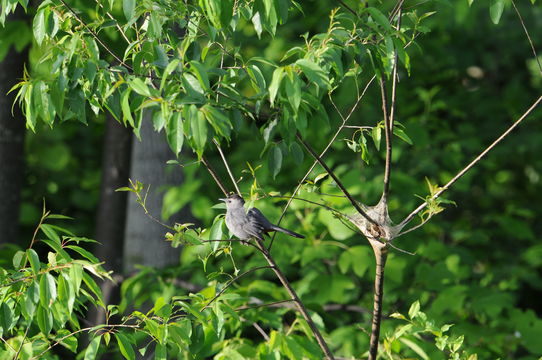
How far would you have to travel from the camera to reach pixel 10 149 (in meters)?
4.79

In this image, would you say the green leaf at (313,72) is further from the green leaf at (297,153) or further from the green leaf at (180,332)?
the green leaf at (180,332)

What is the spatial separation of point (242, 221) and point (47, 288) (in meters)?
0.71

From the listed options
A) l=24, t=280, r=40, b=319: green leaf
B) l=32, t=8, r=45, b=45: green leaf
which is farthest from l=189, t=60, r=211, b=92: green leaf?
l=24, t=280, r=40, b=319: green leaf

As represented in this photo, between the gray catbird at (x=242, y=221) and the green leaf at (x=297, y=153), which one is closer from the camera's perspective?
the green leaf at (x=297, y=153)

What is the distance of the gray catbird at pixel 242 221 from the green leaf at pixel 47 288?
649mm

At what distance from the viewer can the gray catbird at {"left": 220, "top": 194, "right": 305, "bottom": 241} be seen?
252cm

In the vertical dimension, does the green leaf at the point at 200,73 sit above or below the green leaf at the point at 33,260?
above

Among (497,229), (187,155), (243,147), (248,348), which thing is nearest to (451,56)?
(497,229)

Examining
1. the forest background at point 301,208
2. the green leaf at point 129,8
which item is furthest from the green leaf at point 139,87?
the green leaf at point 129,8

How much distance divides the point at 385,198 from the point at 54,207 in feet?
16.3

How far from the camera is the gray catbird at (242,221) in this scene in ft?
8.27

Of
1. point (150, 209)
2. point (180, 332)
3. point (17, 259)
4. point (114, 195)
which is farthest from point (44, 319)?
point (114, 195)

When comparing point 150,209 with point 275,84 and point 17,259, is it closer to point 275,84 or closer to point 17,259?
point 17,259

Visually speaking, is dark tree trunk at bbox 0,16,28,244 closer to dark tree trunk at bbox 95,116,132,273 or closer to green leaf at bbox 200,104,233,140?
dark tree trunk at bbox 95,116,132,273
